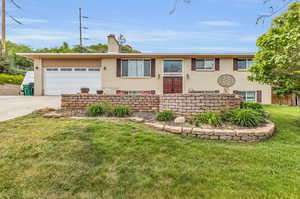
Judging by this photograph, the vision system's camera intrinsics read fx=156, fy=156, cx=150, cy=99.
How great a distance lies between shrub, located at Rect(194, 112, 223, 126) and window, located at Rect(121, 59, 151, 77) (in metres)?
7.50

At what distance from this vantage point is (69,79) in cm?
1126

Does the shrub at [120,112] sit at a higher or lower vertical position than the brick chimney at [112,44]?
lower

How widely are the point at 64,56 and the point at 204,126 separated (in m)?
10.8

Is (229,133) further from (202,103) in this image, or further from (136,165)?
(136,165)

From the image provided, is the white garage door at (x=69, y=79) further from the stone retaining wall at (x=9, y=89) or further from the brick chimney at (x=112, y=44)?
the stone retaining wall at (x=9, y=89)

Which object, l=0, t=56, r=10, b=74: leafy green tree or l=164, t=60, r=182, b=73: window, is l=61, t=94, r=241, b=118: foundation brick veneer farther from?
l=0, t=56, r=10, b=74: leafy green tree

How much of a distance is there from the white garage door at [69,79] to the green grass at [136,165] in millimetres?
8120

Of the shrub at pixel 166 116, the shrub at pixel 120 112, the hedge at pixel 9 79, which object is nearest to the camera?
the shrub at pixel 166 116

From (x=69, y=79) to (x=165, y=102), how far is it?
899 cm

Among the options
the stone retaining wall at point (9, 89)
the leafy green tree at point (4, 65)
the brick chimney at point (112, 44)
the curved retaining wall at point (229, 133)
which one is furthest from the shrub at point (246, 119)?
the leafy green tree at point (4, 65)

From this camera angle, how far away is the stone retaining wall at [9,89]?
41.7 ft

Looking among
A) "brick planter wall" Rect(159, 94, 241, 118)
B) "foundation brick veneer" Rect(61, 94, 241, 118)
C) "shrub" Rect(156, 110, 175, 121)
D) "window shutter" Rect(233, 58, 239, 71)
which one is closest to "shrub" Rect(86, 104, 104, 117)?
"foundation brick veneer" Rect(61, 94, 241, 118)

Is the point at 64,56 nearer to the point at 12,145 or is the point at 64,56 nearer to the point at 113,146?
the point at 12,145

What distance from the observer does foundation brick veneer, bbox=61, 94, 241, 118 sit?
430 centimetres
